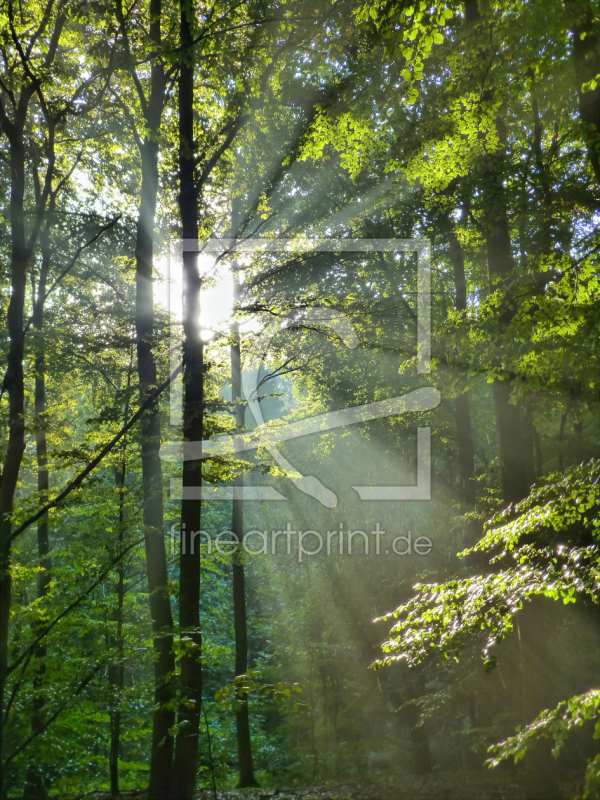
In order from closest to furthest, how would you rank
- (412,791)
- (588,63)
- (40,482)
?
(588,63) → (412,791) → (40,482)

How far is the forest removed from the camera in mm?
4258

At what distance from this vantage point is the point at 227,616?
2053 cm

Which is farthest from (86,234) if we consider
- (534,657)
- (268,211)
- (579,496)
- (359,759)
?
(359,759)

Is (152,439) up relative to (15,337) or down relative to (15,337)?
down

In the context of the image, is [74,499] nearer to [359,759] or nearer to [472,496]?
[472,496]

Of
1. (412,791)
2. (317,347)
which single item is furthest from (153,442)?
(412,791)

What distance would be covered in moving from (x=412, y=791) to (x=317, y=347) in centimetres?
1021

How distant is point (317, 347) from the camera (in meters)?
13.9

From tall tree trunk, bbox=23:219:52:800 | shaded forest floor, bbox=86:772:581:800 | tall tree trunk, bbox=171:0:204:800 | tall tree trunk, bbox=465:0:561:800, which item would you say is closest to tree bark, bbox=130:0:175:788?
tall tree trunk, bbox=171:0:204:800

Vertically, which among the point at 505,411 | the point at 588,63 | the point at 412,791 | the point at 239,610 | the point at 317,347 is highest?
the point at 317,347

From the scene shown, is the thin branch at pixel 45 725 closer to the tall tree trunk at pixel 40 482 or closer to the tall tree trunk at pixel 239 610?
the tall tree trunk at pixel 40 482

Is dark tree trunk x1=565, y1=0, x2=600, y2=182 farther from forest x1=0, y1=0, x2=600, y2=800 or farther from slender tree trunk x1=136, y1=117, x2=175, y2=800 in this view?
slender tree trunk x1=136, y1=117, x2=175, y2=800

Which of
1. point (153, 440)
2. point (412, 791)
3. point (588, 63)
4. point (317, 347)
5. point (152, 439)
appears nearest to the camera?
point (588, 63)

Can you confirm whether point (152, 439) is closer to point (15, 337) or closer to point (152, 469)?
point (152, 469)
